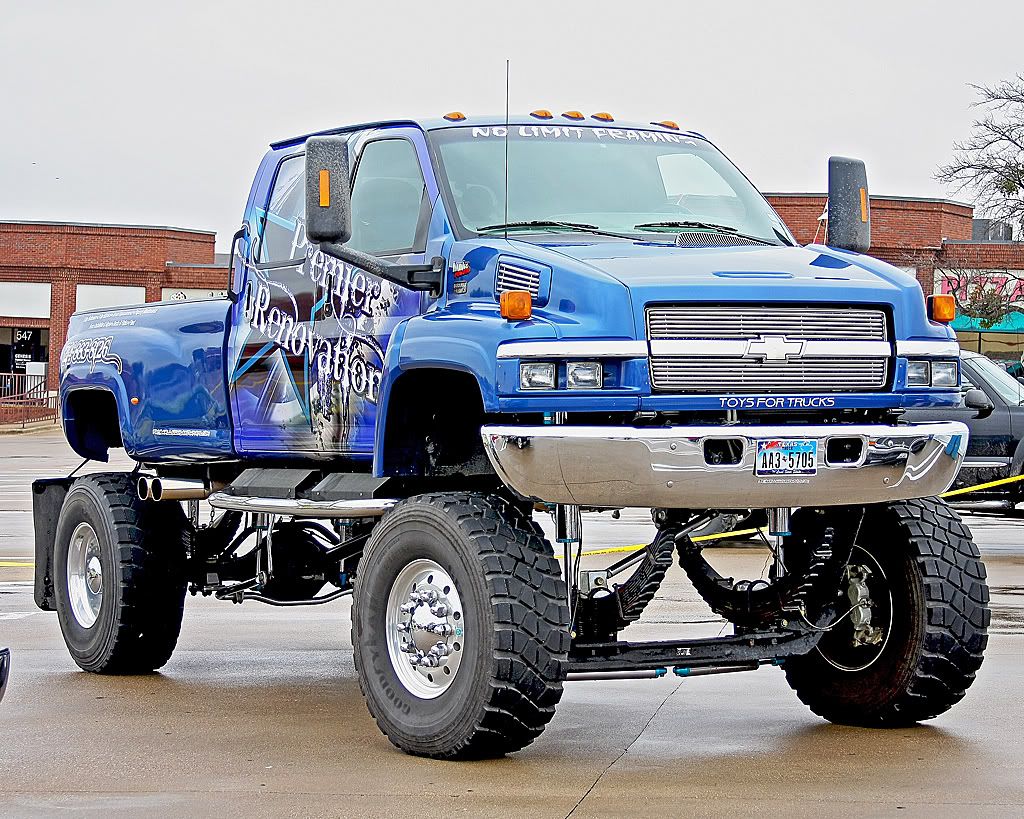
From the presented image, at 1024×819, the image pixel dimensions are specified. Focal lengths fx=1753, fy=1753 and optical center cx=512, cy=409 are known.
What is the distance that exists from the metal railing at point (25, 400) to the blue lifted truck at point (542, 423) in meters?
42.9

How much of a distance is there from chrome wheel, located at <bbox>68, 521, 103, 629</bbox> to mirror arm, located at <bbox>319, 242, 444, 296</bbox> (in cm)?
286

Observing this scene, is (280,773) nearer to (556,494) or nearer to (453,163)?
(556,494)

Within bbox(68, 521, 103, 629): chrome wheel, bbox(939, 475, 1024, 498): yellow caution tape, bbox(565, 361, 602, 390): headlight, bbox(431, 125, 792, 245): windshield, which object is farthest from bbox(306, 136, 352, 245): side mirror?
bbox(939, 475, 1024, 498): yellow caution tape

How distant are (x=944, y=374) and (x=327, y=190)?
106 inches

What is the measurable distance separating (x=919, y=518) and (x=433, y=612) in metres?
2.22

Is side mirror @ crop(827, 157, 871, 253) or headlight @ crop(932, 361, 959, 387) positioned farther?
side mirror @ crop(827, 157, 871, 253)

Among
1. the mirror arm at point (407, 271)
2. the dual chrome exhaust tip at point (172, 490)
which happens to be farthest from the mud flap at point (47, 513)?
the mirror arm at point (407, 271)

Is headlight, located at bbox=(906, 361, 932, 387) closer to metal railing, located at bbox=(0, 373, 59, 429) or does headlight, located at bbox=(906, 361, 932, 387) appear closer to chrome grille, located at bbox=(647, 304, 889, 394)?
chrome grille, located at bbox=(647, 304, 889, 394)

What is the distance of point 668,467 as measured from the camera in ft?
21.3

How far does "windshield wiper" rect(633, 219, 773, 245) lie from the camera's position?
7.91 m

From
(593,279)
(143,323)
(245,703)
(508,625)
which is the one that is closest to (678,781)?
(508,625)

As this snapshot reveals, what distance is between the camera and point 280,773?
6.79 metres

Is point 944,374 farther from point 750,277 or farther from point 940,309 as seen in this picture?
point 750,277

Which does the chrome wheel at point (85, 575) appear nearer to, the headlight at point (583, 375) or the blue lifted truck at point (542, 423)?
the blue lifted truck at point (542, 423)
